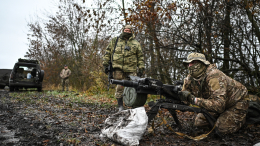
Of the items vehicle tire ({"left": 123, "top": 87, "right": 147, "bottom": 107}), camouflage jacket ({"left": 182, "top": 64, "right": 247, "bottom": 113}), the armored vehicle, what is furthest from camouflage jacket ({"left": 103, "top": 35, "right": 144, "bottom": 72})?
the armored vehicle

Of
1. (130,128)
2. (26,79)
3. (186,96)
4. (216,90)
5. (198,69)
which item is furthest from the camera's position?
(26,79)

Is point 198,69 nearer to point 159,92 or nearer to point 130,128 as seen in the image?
point 159,92

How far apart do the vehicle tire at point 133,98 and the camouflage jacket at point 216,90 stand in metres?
0.81

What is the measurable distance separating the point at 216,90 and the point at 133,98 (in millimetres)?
1640

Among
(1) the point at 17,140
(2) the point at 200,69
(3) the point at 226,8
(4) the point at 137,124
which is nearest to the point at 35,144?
(1) the point at 17,140

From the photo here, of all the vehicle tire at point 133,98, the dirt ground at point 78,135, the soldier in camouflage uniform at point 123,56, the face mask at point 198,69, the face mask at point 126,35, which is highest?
the face mask at point 126,35

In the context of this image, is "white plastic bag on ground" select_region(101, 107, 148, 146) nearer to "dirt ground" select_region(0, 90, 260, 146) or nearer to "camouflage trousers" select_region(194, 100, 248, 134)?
"dirt ground" select_region(0, 90, 260, 146)

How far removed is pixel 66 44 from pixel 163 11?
45.0 ft

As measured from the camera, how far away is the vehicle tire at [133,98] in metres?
3.92

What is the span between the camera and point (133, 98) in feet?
14.0

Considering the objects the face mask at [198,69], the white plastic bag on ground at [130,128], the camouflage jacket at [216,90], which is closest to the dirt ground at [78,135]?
the white plastic bag on ground at [130,128]

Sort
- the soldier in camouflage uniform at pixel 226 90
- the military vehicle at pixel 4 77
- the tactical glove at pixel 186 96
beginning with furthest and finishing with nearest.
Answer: the military vehicle at pixel 4 77, the soldier in camouflage uniform at pixel 226 90, the tactical glove at pixel 186 96

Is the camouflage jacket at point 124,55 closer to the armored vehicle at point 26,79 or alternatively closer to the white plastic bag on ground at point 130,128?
the white plastic bag on ground at point 130,128

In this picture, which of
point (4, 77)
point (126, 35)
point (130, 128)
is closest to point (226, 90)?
point (130, 128)
